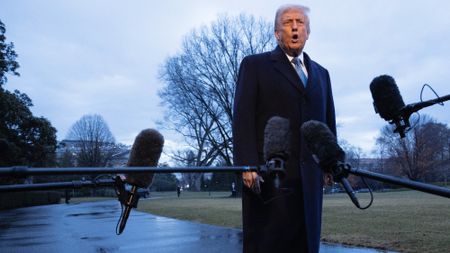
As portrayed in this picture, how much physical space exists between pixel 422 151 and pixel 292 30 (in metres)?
79.0

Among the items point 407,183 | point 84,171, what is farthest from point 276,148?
point 84,171

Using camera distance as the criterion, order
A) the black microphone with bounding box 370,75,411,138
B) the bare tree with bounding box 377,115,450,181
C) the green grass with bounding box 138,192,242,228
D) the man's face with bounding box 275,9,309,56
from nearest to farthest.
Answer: the black microphone with bounding box 370,75,411,138, the man's face with bounding box 275,9,309,56, the green grass with bounding box 138,192,242,228, the bare tree with bounding box 377,115,450,181

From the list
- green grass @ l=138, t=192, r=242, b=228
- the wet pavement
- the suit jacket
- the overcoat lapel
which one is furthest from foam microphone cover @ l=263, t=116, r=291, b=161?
green grass @ l=138, t=192, r=242, b=228

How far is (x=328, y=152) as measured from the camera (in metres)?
1.94

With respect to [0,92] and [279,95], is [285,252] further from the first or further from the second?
[0,92]

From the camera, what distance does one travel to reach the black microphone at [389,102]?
91.6 inches

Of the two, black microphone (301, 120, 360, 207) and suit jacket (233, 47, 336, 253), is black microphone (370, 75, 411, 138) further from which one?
suit jacket (233, 47, 336, 253)

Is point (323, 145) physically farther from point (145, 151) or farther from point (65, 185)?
point (65, 185)

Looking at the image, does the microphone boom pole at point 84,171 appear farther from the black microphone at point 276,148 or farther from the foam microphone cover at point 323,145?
the foam microphone cover at point 323,145

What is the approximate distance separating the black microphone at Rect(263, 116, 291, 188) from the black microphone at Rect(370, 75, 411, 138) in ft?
2.09

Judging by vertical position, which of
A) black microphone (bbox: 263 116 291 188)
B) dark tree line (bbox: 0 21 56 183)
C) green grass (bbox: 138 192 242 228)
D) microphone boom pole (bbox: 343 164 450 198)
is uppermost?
dark tree line (bbox: 0 21 56 183)

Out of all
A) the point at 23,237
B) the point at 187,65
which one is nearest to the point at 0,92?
the point at 23,237

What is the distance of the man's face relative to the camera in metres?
3.16

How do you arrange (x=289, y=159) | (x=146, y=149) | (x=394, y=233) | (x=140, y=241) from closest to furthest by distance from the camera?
(x=146, y=149) → (x=289, y=159) → (x=394, y=233) → (x=140, y=241)
